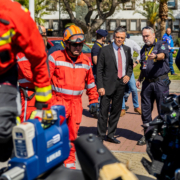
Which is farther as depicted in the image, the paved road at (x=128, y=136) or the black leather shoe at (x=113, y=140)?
the black leather shoe at (x=113, y=140)

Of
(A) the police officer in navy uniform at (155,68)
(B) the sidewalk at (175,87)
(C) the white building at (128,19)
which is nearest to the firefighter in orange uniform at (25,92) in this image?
(A) the police officer in navy uniform at (155,68)

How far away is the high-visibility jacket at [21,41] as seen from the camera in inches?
102

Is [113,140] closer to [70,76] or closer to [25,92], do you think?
[70,76]

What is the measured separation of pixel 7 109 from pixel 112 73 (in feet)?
11.8

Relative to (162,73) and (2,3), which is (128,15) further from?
(2,3)

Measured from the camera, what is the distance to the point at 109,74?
6207 mm

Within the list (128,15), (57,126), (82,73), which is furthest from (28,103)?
(128,15)

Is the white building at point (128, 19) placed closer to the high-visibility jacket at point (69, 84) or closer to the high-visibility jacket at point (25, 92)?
the high-visibility jacket at point (69, 84)

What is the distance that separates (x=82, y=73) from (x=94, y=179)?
2.62 m

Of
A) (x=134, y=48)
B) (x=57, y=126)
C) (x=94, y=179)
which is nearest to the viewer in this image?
(x=94, y=179)

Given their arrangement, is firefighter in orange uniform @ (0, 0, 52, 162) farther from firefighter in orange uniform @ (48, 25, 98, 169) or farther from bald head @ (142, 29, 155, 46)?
bald head @ (142, 29, 155, 46)

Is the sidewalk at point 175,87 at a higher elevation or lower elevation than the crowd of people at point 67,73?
lower

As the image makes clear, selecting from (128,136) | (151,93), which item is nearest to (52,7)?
(128,136)

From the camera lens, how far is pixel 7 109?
279 centimetres
